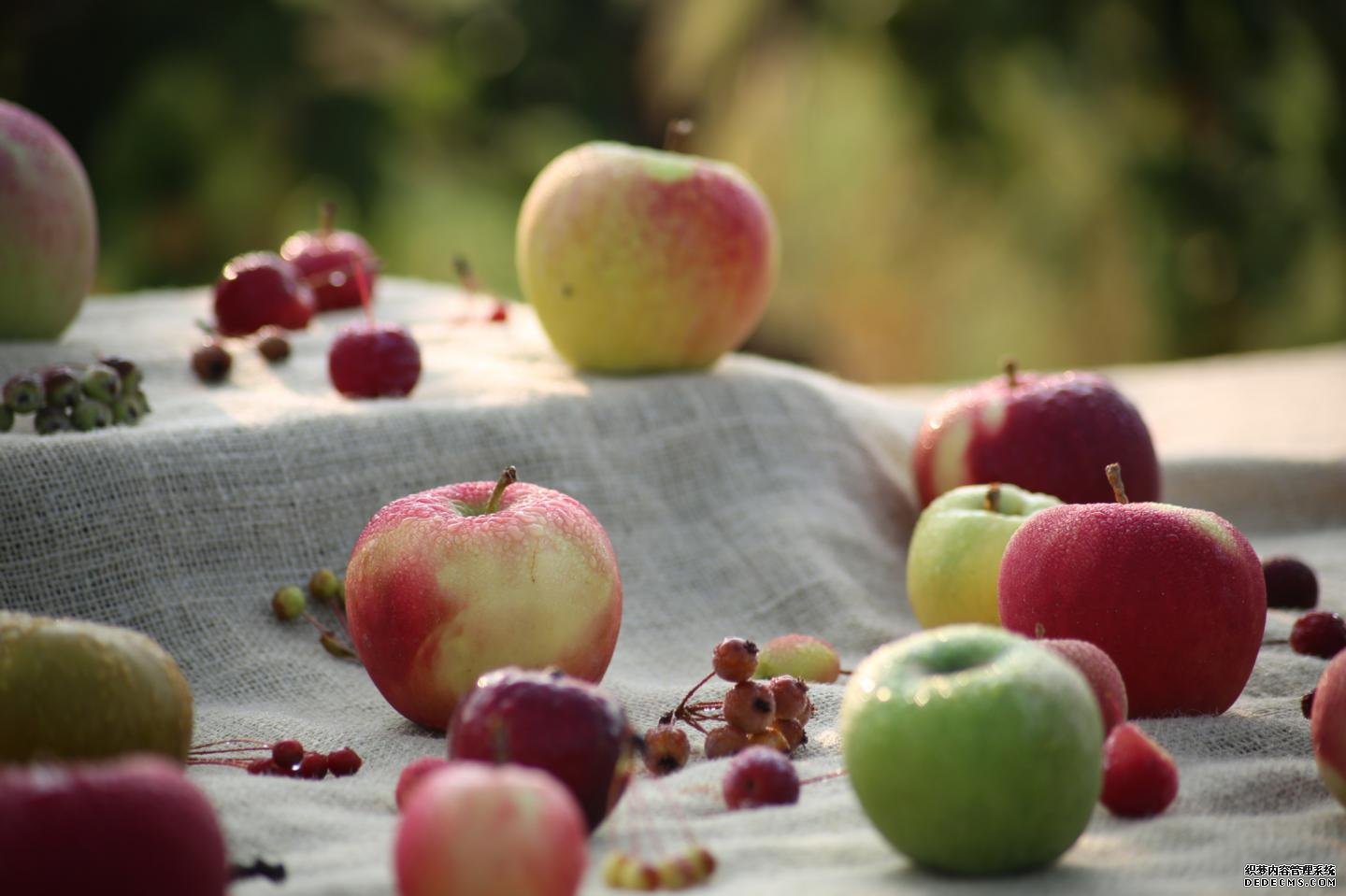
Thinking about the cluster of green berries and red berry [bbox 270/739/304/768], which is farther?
the cluster of green berries

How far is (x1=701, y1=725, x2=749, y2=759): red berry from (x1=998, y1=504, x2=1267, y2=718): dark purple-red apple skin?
0.91ft

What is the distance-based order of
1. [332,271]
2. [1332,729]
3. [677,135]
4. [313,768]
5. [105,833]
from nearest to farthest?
[105,833] → [1332,729] → [313,768] → [677,135] → [332,271]

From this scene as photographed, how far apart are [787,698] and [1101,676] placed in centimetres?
26

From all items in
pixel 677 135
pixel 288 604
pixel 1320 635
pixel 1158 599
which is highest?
pixel 677 135

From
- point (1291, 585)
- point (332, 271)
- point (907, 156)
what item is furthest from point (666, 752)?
point (907, 156)

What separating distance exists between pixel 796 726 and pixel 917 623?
0.47 metres

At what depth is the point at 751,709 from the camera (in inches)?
46.9

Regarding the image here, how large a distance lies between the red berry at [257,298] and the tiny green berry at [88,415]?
55 centimetres

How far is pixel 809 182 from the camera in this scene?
436 cm

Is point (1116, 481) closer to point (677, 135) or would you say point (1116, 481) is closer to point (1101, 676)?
point (1101, 676)

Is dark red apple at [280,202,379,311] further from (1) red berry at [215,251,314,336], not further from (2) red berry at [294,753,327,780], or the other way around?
(2) red berry at [294,753,327,780]

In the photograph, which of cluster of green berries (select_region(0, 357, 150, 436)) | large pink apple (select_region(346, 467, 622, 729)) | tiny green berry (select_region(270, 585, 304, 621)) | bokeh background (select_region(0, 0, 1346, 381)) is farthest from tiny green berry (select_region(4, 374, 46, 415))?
bokeh background (select_region(0, 0, 1346, 381))

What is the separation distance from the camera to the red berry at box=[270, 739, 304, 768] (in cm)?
116

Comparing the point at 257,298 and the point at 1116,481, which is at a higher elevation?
the point at 1116,481
